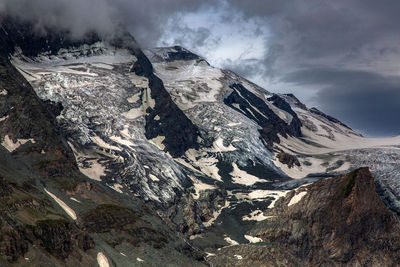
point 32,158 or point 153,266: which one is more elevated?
point 32,158

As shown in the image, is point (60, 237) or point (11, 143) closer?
point (60, 237)

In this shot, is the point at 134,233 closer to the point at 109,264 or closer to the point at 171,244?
the point at 171,244

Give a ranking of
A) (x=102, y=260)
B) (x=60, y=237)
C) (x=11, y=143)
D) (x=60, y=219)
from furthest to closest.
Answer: (x=11, y=143) → (x=60, y=219) → (x=102, y=260) → (x=60, y=237)

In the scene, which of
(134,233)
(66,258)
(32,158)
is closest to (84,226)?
(134,233)

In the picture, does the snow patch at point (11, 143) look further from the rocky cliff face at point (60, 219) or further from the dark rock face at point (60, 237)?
the dark rock face at point (60, 237)

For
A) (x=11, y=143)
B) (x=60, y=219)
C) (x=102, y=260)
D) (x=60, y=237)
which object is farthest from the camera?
(x=11, y=143)

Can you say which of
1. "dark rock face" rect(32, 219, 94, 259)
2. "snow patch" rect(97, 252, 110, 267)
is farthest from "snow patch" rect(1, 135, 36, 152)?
"snow patch" rect(97, 252, 110, 267)

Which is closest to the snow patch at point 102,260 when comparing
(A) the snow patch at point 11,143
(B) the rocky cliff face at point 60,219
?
(B) the rocky cliff face at point 60,219

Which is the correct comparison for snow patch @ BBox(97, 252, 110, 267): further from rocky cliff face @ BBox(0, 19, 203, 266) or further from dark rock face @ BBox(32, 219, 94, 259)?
dark rock face @ BBox(32, 219, 94, 259)

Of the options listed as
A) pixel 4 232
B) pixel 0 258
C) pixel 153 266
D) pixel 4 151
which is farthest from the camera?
pixel 4 151

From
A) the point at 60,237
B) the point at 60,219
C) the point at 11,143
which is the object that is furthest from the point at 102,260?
the point at 11,143

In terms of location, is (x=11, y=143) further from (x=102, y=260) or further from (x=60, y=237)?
(x=102, y=260)
